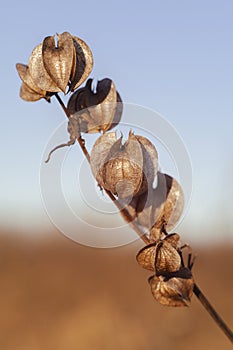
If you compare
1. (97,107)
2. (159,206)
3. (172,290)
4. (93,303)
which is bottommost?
(93,303)

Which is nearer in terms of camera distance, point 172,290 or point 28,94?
point 172,290

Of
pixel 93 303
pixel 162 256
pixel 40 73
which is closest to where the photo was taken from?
pixel 162 256

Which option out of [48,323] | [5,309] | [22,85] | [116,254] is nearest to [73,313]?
[48,323]

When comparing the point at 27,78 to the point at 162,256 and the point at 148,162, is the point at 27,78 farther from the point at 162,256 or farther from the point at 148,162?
the point at 162,256

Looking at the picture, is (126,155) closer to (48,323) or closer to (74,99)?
(74,99)

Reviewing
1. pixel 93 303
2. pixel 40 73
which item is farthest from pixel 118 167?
pixel 93 303

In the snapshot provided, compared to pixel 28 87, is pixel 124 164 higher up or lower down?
lower down

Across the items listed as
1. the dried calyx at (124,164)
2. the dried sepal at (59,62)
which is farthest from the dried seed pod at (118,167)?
the dried sepal at (59,62)
